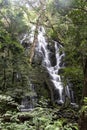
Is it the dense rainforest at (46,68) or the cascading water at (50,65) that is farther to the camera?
the cascading water at (50,65)

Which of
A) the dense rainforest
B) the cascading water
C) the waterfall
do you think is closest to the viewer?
the dense rainforest

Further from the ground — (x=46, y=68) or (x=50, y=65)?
(x=50, y=65)

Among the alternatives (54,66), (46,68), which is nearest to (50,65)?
(54,66)

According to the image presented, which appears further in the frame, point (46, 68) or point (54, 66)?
point (54, 66)

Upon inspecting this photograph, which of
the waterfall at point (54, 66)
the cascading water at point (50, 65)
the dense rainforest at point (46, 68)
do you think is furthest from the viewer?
the cascading water at point (50, 65)

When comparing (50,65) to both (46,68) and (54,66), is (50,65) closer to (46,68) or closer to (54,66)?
(54,66)

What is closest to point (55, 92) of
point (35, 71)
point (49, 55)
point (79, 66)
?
point (35, 71)

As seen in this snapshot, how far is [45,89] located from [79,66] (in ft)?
18.6

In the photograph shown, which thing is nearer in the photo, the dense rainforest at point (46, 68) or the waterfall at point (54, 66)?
the dense rainforest at point (46, 68)

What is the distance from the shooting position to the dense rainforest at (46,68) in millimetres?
4570

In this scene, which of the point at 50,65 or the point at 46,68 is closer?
the point at 46,68

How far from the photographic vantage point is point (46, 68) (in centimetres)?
1531

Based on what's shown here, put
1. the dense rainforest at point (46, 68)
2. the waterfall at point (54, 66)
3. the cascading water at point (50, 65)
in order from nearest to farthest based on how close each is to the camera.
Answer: the dense rainforest at point (46, 68)
the waterfall at point (54, 66)
the cascading water at point (50, 65)

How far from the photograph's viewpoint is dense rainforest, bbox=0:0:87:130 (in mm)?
4570
